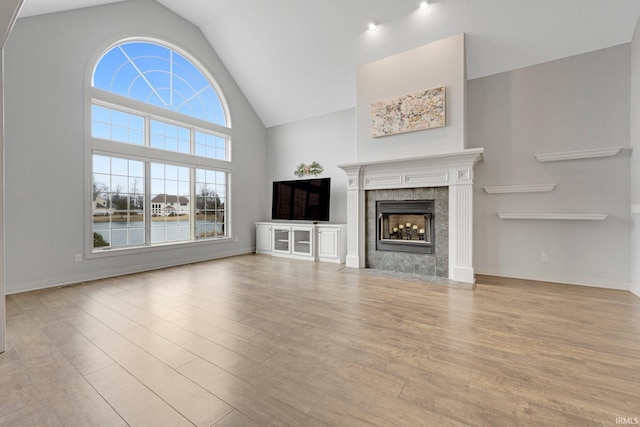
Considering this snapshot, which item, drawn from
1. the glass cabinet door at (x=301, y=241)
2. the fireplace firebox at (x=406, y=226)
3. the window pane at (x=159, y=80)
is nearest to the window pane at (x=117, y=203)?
the window pane at (x=159, y=80)

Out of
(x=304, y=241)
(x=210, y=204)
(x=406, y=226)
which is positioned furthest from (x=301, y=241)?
(x=406, y=226)

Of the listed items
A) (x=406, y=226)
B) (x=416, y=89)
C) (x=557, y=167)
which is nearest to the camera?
(x=557, y=167)

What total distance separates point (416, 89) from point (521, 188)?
2139mm

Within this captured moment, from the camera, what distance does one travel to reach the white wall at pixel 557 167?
3.43 meters

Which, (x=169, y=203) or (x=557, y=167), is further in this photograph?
(x=169, y=203)

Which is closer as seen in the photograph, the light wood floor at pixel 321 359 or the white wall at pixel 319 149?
the light wood floor at pixel 321 359

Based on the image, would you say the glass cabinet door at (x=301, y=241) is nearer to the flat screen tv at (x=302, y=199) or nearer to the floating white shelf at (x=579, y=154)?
the flat screen tv at (x=302, y=199)

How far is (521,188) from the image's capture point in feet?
12.7

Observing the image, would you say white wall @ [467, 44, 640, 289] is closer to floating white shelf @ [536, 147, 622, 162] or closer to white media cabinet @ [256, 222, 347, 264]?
floating white shelf @ [536, 147, 622, 162]

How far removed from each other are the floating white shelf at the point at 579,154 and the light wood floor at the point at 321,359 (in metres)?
1.73

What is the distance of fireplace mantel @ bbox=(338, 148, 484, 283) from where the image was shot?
3.74 meters

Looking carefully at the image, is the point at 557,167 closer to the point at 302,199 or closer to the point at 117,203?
the point at 302,199

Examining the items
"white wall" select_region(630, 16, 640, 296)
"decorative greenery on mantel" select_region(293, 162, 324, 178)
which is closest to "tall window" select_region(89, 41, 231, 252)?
"decorative greenery on mantel" select_region(293, 162, 324, 178)

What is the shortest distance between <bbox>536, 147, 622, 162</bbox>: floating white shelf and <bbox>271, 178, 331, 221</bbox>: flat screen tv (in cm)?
343
